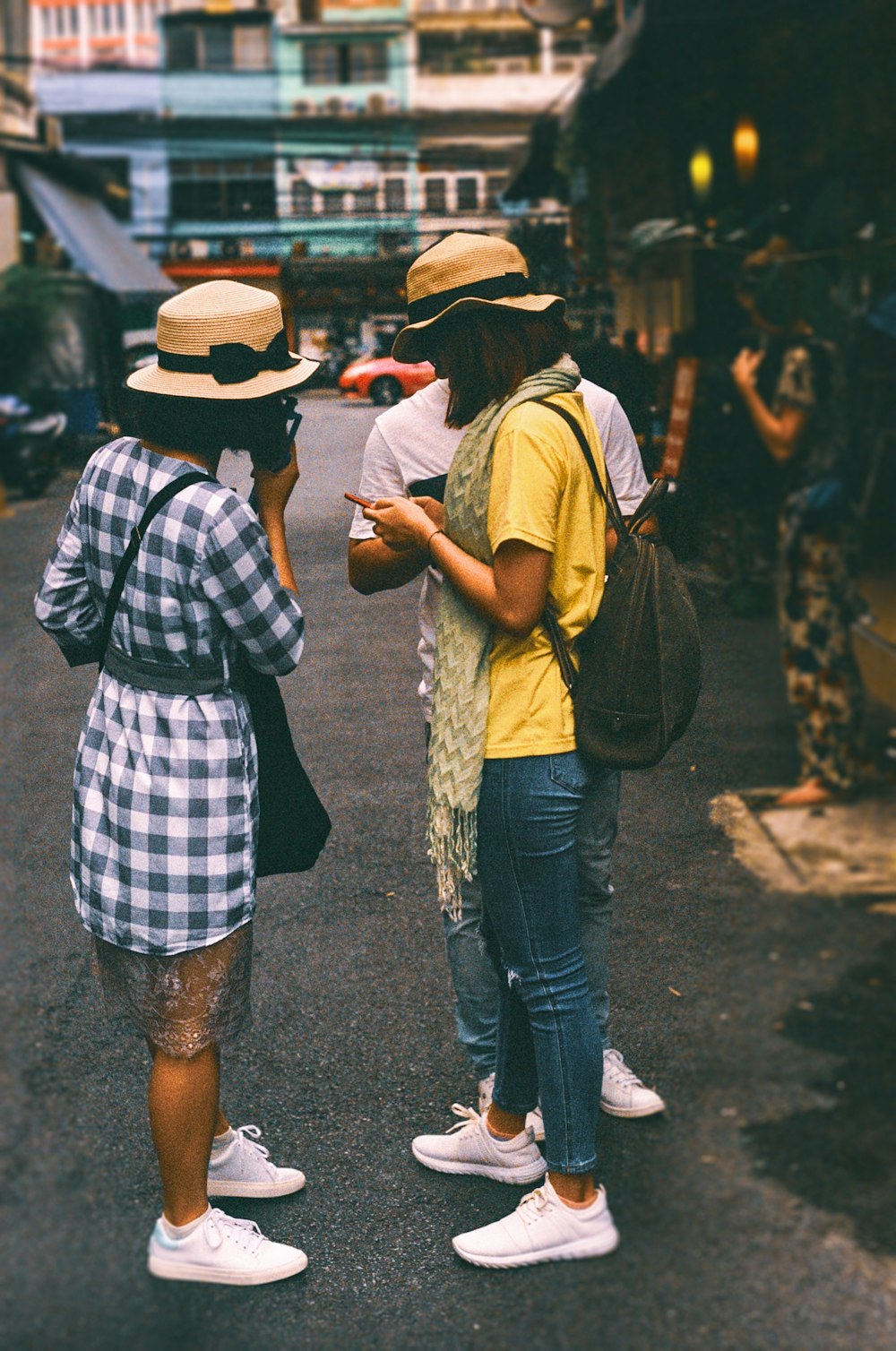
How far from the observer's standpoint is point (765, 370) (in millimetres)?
1943

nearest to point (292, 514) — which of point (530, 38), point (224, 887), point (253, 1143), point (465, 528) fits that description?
point (465, 528)

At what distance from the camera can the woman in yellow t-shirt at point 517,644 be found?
157cm

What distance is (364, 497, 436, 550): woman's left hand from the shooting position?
1.65 meters

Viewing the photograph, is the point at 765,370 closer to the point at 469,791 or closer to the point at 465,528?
the point at 465,528

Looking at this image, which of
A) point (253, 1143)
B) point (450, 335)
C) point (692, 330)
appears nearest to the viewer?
point (450, 335)

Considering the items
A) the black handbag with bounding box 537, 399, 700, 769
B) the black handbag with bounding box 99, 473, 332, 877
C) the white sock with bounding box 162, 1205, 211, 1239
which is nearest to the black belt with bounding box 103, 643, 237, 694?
the black handbag with bounding box 99, 473, 332, 877

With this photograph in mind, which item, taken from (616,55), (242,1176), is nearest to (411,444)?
(616,55)

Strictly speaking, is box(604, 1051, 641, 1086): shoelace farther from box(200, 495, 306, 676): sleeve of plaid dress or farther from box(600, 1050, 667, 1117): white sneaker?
box(200, 495, 306, 676): sleeve of plaid dress

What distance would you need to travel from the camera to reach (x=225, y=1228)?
6.03 ft

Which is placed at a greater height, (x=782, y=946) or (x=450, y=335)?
(x=450, y=335)

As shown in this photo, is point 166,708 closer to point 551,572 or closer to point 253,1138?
point 551,572

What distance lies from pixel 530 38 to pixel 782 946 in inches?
62.7

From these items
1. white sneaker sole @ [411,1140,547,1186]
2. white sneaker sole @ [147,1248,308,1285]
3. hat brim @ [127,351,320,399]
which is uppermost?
hat brim @ [127,351,320,399]

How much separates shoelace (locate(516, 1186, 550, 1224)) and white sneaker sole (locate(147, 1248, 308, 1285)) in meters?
0.36
